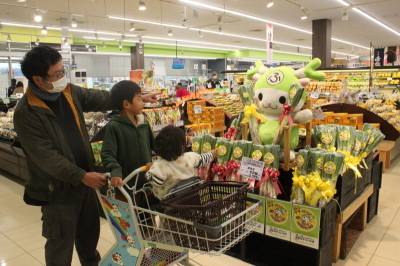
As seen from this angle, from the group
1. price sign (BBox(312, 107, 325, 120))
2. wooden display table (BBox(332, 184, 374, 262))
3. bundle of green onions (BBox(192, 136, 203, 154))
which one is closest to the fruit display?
price sign (BBox(312, 107, 325, 120))

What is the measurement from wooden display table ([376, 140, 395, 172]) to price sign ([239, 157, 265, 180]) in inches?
147

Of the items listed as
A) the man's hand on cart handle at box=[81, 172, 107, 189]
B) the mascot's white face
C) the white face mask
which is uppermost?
the white face mask

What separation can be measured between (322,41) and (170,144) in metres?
10.7

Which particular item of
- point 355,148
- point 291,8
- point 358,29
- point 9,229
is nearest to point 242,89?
point 355,148

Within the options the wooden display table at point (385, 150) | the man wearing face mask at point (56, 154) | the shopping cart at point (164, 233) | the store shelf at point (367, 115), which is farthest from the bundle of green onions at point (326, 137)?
the wooden display table at point (385, 150)

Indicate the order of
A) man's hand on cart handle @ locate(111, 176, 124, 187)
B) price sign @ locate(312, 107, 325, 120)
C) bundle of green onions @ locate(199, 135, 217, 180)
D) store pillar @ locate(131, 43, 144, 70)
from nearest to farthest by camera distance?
man's hand on cart handle @ locate(111, 176, 124, 187) < bundle of green onions @ locate(199, 135, 217, 180) < price sign @ locate(312, 107, 325, 120) < store pillar @ locate(131, 43, 144, 70)

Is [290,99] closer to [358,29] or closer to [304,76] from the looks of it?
[304,76]

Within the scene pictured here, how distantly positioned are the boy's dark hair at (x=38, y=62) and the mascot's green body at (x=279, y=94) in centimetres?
186

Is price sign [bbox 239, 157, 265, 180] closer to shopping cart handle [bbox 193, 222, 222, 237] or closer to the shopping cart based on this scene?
the shopping cart

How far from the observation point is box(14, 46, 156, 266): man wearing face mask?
1.81 m

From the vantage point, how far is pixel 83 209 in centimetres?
217

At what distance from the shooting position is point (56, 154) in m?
1.82

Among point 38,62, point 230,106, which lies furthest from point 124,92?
point 230,106

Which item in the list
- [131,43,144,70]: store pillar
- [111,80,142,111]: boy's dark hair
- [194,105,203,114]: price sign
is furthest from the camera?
[131,43,144,70]: store pillar
